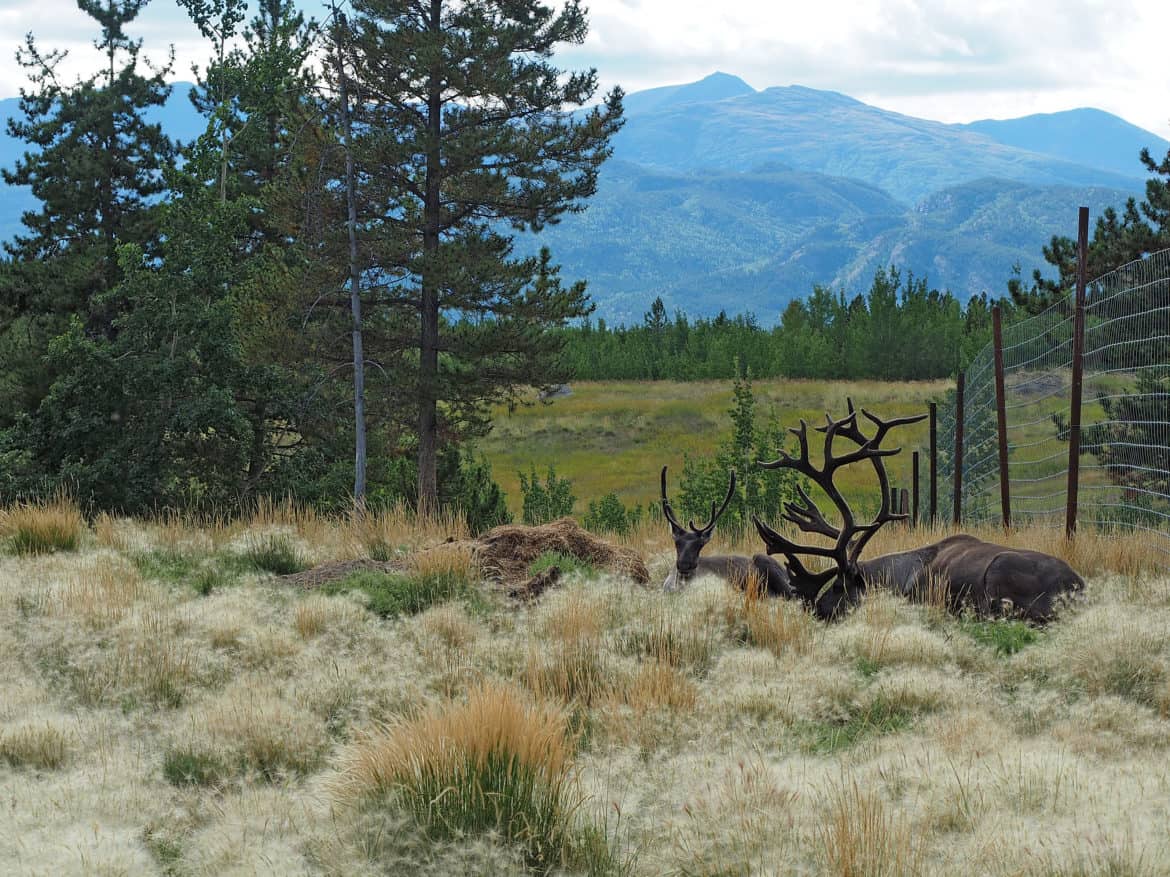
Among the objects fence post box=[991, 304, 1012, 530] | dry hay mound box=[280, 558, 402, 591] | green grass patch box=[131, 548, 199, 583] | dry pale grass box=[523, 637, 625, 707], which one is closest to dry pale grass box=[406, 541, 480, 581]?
dry hay mound box=[280, 558, 402, 591]

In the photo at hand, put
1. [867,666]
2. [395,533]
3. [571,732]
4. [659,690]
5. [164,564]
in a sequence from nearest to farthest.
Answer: [571,732]
[659,690]
[867,666]
[164,564]
[395,533]

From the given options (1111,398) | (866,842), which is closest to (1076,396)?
Answer: (1111,398)

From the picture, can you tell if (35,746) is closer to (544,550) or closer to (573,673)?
(573,673)

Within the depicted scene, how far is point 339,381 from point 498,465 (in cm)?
2508

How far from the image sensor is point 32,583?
998cm

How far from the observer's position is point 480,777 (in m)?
4.54

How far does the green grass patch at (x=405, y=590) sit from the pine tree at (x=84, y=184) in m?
23.1

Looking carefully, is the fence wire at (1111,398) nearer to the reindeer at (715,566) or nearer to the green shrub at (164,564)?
the reindeer at (715,566)

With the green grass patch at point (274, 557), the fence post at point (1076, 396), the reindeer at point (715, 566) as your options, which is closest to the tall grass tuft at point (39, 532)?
the green grass patch at point (274, 557)

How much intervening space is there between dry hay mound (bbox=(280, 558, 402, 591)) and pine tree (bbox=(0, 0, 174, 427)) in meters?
21.9

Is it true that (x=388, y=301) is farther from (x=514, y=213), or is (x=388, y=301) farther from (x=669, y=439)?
(x=669, y=439)

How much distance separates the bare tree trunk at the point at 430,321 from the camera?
20.2 m

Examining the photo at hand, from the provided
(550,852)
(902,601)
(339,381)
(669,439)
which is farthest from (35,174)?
(550,852)

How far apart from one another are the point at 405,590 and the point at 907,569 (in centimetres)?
424
